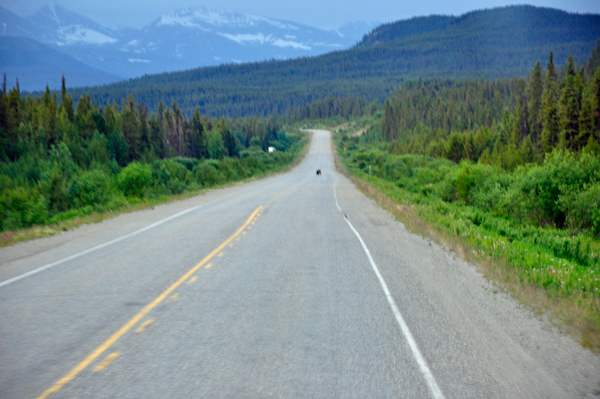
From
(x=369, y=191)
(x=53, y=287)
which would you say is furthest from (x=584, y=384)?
(x=369, y=191)

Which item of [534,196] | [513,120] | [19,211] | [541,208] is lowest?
[541,208]

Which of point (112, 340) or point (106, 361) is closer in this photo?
point (106, 361)

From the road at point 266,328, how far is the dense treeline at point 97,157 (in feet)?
33.2

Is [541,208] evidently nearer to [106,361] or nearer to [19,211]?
[106,361]

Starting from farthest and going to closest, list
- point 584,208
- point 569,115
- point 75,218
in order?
point 569,115
point 584,208
point 75,218

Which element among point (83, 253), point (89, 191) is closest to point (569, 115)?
point (89, 191)

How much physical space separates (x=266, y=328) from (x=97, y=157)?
80.6 meters

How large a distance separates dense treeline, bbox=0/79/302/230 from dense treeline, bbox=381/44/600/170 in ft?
126

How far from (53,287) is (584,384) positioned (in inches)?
324

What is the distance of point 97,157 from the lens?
7819 cm

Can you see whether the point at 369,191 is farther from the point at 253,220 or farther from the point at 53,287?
the point at 53,287

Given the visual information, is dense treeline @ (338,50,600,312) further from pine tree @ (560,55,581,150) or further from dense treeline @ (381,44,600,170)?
dense treeline @ (381,44,600,170)

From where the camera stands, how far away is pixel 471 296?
320 inches

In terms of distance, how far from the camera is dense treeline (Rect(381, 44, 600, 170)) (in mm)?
63312
